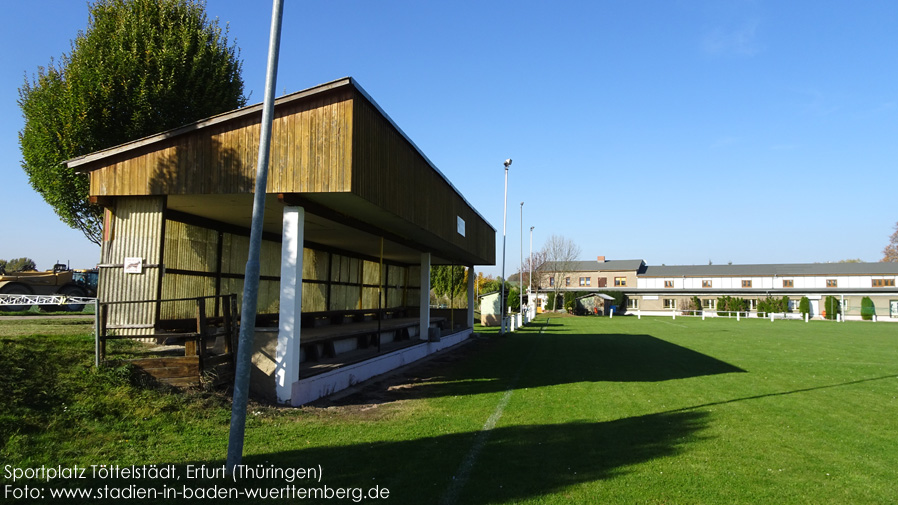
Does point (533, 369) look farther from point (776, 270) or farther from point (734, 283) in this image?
point (776, 270)

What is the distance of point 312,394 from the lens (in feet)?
30.7

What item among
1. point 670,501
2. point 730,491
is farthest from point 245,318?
point 730,491

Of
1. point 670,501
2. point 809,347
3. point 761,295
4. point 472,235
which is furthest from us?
point 761,295

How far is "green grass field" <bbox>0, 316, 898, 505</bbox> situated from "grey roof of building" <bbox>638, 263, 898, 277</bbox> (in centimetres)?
6784

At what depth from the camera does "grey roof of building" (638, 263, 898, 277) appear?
2717 inches

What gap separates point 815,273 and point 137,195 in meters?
81.1

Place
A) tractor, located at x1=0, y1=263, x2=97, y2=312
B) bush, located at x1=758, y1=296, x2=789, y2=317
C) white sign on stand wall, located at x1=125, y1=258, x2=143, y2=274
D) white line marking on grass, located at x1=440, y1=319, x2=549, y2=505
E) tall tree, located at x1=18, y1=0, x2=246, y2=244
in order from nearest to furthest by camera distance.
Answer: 1. white line marking on grass, located at x1=440, y1=319, x2=549, y2=505
2. white sign on stand wall, located at x1=125, y1=258, x2=143, y2=274
3. tall tree, located at x1=18, y1=0, x2=246, y2=244
4. tractor, located at x1=0, y1=263, x2=97, y2=312
5. bush, located at x1=758, y1=296, x2=789, y2=317

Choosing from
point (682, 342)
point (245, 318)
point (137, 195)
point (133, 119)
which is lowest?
point (682, 342)

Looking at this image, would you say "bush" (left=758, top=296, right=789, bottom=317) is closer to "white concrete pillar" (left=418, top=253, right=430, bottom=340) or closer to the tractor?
"white concrete pillar" (left=418, top=253, right=430, bottom=340)

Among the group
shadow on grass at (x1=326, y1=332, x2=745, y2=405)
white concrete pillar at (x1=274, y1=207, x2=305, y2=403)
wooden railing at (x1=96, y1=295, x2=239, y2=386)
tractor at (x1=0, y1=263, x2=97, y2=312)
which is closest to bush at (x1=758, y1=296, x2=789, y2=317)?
shadow on grass at (x1=326, y1=332, x2=745, y2=405)

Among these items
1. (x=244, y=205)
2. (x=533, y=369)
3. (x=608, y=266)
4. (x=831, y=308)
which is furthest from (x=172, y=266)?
(x=608, y=266)

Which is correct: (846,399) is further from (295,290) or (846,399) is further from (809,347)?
(809,347)

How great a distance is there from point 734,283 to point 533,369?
224ft

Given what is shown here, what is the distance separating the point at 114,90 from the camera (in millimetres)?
14031
